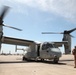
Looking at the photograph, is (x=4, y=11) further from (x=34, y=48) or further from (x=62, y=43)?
(x=62, y=43)

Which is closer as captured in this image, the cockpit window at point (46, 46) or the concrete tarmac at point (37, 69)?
the concrete tarmac at point (37, 69)

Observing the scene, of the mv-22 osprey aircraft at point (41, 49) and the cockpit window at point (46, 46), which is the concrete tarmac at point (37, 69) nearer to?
the mv-22 osprey aircraft at point (41, 49)

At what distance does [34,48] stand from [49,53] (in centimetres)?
540

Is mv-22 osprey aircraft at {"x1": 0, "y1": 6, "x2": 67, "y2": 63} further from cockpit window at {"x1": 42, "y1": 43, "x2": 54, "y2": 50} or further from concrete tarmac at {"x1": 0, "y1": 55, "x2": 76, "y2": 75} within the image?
concrete tarmac at {"x1": 0, "y1": 55, "x2": 76, "y2": 75}

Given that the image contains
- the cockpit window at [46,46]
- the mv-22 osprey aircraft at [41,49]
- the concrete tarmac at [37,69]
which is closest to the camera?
the concrete tarmac at [37,69]

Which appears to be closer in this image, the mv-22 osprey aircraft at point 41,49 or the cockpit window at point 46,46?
the mv-22 osprey aircraft at point 41,49

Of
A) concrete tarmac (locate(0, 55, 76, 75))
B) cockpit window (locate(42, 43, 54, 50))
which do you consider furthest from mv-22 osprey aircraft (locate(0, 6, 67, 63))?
concrete tarmac (locate(0, 55, 76, 75))

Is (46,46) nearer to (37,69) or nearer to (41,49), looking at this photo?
(41,49)

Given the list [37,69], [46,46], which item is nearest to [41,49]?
[46,46]

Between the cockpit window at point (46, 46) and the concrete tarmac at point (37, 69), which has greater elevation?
the cockpit window at point (46, 46)

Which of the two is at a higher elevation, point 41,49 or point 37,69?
point 41,49

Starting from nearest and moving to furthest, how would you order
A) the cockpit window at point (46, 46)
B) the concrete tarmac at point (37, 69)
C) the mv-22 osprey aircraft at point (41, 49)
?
the concrete tarmac at point (37, 69), the mv-22 osprey aircraft at point (41, 49), the cockpit window at point (46, 46)

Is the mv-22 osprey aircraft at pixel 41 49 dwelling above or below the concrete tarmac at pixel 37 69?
above

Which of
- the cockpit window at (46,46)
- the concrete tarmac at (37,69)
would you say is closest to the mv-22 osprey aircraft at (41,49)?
the cockpit window at (46,46)
